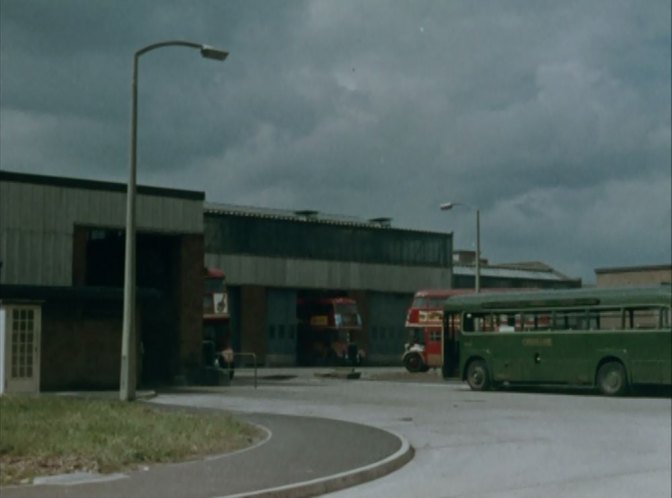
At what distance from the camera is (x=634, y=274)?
7000 cm

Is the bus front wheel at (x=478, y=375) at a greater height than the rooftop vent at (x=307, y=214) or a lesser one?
lesser

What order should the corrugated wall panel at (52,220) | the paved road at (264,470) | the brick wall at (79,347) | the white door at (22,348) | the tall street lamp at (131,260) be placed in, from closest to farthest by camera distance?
the paved road at (264,470) → the tall street lamp at (131,260) → the white door at (22,348) → the brick wall at (79,347) → the corrugated wall panel at (52,220)

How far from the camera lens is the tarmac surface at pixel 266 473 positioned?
11945mm

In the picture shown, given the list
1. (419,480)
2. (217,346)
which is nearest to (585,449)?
(419,480)

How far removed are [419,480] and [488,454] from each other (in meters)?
3.16

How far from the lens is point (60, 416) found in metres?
19.6

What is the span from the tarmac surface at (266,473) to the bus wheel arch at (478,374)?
17.0 m

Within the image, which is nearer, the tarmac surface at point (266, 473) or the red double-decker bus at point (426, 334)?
the tarmac surface at point (266, 473)

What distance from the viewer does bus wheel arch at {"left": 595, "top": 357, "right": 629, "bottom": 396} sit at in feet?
102

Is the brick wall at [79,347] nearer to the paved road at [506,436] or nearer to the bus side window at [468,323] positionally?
the paved road at [506,436]

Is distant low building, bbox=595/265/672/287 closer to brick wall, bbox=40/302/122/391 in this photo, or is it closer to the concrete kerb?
brick wall, bbox=40/302/122/391

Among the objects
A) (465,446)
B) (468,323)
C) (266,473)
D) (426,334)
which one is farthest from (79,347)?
(426,334)

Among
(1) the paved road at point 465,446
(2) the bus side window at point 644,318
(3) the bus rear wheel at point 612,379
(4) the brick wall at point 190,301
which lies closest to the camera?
(1) the paved road at point 465,446

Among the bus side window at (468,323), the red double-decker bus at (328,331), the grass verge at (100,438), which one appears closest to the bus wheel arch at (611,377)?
the bus side window at (468,323)
